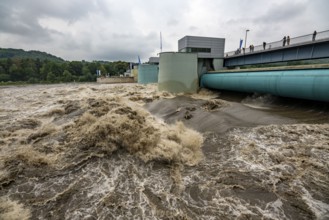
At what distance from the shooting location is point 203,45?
1205 inches

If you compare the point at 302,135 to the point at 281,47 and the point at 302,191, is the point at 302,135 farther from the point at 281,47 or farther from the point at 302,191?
the point at 281,47

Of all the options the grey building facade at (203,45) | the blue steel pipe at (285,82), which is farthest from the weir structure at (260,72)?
the grey building facade at (203,45)

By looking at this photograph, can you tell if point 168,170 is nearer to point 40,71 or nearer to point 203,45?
point 203,45

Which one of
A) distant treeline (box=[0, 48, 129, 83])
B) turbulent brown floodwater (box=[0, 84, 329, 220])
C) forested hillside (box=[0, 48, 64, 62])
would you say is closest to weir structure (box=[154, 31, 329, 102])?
turbulent brown floodwater (box=[0, 84, 329, 220])

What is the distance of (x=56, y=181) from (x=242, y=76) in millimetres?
13271

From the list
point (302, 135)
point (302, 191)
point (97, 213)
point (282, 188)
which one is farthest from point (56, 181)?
point (302, 135)

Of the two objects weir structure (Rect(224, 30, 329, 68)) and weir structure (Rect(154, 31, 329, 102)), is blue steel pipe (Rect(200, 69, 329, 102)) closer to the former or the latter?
weir structure (Rect(154, 31, 329, 102))

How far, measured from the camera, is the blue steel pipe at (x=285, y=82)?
8.44 m

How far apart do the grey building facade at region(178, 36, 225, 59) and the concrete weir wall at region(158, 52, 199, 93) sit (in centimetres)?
1379

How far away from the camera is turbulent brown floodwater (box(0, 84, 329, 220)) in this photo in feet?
12.0

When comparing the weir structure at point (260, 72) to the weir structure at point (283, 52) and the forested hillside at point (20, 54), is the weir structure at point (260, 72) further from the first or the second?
the forested hillside at point (20, 54)

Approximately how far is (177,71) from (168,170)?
503 inches

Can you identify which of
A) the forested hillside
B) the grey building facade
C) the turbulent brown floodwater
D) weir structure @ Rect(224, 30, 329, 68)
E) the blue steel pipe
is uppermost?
the forested hillside

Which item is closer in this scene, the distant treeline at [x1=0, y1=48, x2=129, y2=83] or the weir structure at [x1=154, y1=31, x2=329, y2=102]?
the weir structure at [x1=154, y1=31, x2=329, y2=102]
